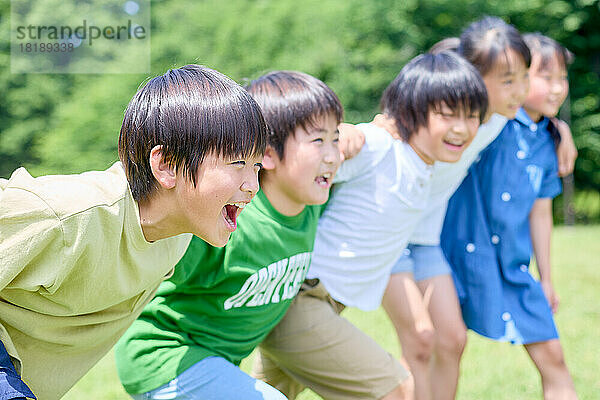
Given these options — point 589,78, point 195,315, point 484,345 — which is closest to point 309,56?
point 589,78

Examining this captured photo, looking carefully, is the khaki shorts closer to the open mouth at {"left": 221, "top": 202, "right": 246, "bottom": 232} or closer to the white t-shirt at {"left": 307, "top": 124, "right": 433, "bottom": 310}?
the white t-shirt at {"left": 307, "top": 124, "right": 433, "bottom": 310}

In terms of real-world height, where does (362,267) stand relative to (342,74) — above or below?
above

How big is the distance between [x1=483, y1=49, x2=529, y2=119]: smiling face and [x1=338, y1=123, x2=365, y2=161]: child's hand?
80 centimetres

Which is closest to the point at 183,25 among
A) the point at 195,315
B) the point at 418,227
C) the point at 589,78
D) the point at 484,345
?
the point at 589,78

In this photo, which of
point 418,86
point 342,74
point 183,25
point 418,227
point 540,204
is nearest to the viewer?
point 418,86

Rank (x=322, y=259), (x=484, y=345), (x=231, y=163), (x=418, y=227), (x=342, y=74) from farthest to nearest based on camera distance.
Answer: (x=342, y=74) < (x=484, y=345) < (x=418, y=227) < (x=322, y=259) < (x=231, y=163)

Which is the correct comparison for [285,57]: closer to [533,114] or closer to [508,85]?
[533,114]

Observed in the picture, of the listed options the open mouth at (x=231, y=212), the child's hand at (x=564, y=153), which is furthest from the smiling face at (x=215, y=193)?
the child's hand at (x=564, y=153)

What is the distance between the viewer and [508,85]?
3.42 m

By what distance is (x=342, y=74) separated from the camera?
14727 millimetres

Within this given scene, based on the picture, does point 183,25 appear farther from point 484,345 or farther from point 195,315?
point 195,315

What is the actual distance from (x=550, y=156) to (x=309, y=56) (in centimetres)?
1082

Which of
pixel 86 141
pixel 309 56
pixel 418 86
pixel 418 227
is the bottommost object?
pixel 86 141

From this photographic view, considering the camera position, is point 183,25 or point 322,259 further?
point 183,25
